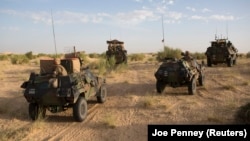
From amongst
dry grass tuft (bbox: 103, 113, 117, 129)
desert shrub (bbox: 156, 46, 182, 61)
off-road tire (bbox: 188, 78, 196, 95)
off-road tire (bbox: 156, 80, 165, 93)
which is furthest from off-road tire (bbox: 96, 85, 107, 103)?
desert shrub (bbox: 156, 46, 182, 61)

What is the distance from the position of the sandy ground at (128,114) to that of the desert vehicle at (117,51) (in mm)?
11771

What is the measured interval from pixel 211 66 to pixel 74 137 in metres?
20.8

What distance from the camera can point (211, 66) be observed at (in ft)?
95.6

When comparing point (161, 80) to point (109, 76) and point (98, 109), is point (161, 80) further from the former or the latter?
point (109, 76)

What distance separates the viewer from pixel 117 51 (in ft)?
96.2

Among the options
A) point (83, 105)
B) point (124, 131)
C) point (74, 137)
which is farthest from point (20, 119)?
point (124, 131)

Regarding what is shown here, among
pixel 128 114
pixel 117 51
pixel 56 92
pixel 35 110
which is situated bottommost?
pixel 128 114

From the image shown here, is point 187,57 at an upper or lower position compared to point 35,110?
upper

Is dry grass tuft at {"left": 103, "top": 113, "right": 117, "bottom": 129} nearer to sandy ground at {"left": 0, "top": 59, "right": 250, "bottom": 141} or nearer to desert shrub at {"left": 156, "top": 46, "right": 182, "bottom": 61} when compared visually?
sandy ground at {"left": 0, "top": 59, "right": 250, "bottom": 141}

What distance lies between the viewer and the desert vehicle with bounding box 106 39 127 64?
29183 mm

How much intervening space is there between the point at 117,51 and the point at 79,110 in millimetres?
18153

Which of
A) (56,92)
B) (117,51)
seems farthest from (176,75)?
(117,51)

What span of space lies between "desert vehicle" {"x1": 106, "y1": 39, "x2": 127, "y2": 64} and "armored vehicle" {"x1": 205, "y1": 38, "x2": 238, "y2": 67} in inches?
239

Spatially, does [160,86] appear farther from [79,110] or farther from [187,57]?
[79,110]
